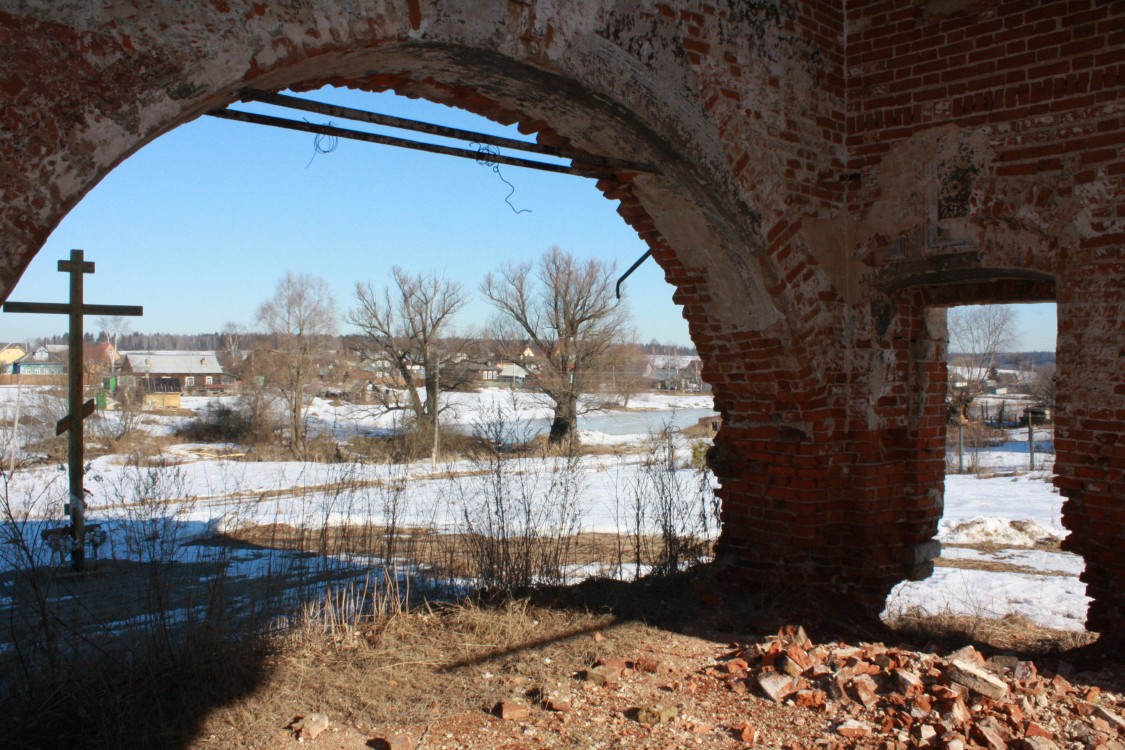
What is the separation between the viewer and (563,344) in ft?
115

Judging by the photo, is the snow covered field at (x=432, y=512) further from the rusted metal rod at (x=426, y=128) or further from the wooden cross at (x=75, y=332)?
the rusted metal rod at (x=426, y=128)

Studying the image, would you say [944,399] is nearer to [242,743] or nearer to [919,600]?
[919,600]

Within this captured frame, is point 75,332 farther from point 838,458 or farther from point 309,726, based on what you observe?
point 838,458

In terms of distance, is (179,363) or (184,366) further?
(179,363)

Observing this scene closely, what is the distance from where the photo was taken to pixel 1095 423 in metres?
4.67

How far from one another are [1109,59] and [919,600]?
444 cm

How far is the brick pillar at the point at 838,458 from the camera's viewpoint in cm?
552

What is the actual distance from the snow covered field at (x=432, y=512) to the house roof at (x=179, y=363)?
45.6 m

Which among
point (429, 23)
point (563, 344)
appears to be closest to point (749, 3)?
point (429, 23)

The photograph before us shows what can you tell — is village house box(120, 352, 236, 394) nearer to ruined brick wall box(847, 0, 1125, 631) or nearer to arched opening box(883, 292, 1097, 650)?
arched opening box(883, 292, 1097, 650)

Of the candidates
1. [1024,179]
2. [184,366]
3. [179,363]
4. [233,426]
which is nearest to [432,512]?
[1024,179]

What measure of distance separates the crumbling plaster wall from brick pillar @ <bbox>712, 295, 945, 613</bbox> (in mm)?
15

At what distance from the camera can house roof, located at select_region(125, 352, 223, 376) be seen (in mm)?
61875

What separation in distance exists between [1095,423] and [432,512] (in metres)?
5.37
